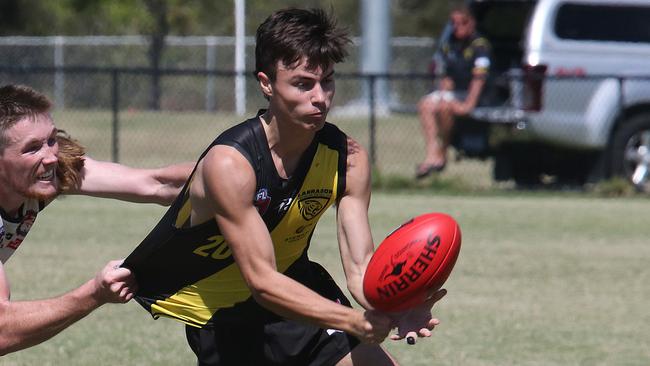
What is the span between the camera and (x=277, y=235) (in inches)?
179

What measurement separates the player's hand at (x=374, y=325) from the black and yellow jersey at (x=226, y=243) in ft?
1.85

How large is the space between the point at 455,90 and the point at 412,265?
12.2 meters

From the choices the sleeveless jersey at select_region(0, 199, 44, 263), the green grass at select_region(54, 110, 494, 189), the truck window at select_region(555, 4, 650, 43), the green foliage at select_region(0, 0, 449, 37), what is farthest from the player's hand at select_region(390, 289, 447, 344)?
the green foliage at select_region(0, 0, 449, 37)

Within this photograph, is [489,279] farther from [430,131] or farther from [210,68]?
[210,68]

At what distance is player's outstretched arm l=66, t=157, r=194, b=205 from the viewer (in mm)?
4984

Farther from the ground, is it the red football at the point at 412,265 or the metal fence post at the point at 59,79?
the red football at the point at 412,265

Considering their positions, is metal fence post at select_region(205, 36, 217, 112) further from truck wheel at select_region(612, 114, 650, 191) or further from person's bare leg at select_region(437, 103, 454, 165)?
truck wheel at select_region(612, 114, 650, 191)

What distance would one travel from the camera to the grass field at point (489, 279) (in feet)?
22.7

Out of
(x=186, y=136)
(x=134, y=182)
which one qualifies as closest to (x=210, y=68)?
(x=186, y=136)


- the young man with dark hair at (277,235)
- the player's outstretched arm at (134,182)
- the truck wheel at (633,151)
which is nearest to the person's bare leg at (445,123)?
the truck wheel at (633,151)

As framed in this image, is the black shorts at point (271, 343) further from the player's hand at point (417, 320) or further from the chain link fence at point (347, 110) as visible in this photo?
the chain link fence at point (347, 110)

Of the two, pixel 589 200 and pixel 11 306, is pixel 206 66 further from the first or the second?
pixel 11 306

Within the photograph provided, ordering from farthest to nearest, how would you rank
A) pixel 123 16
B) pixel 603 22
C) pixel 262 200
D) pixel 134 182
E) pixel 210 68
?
pixel 123 16 < pixel 210 68 < pixel 603 22 < pixel 134 182 < pixel 262 200

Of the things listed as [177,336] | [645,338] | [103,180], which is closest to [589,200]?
[645,338]
